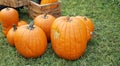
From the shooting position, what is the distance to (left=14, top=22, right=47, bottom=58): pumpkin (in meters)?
3.63

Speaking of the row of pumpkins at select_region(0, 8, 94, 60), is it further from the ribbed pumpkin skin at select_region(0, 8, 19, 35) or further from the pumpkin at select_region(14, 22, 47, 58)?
the ribbed pumpkin skin at select_region(0, 8, 19, 35)

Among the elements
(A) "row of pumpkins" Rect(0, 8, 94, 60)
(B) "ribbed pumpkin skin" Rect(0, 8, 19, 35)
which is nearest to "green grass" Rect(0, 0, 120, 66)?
(A) "row of pumpkins" Rect(0, 8, 94, 60)

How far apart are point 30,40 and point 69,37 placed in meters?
0.59

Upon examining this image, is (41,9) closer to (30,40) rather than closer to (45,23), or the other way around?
(45,23)

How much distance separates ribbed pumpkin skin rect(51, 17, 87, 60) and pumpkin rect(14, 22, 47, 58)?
215 millimetres

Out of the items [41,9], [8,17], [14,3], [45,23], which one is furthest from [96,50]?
[14,3]

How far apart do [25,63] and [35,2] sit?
1.87 m

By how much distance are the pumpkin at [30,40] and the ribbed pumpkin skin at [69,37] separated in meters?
0.21

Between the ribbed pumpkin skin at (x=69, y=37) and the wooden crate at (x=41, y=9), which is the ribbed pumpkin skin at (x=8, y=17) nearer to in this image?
the wooden crate at (x=41, y=9)

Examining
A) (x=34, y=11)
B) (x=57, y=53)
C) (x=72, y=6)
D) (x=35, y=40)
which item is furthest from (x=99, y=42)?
(x=72, y=6)

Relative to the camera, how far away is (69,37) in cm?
354

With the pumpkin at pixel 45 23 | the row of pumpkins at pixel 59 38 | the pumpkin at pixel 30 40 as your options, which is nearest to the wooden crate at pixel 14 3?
the pumpkin at pixel 45 23

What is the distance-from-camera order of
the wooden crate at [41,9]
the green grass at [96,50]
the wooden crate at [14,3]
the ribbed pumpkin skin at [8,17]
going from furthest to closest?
the wooden crate at [14,3], the wooden crate at [41,9], the ribbed pumpkin skin at [8,17], the green grass at [96,50]

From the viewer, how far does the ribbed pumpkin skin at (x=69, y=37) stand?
3.54 m
